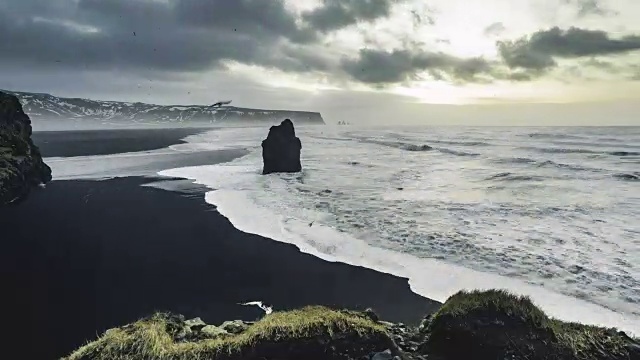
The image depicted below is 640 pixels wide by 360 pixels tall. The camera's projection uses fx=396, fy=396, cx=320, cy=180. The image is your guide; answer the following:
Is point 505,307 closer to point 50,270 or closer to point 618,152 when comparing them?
point 50,270

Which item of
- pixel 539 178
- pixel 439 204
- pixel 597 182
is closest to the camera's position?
pixel 439 204

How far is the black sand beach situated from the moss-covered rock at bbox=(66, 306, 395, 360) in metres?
4.22

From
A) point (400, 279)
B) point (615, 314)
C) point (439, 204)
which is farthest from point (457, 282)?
point (439, 204)

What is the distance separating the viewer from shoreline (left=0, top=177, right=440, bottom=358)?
12102 millimetres

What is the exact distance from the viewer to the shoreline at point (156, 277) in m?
12.1

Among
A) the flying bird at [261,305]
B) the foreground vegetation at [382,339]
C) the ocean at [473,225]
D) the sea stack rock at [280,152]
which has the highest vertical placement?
the sea stack rock at [280,152]

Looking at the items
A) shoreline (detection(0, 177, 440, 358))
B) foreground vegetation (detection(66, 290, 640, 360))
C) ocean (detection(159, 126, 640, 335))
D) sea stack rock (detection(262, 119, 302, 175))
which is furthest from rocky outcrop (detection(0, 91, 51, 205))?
foreground vegetation (detection(66, 290, 640, 360))

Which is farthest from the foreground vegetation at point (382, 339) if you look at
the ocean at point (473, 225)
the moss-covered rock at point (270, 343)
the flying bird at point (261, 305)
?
the ocean at point (473, 225)

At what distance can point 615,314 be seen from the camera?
39.1ft

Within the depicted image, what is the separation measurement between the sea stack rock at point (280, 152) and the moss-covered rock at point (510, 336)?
36.7 metres

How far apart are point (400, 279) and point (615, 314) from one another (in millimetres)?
6557

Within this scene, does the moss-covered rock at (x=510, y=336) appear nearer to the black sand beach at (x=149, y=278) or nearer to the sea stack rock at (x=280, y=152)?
the black sand beach at (x=149, y=278)

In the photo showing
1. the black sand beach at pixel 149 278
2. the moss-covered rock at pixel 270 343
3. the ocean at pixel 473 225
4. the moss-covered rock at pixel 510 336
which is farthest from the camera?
the ocean at pixel 473 225

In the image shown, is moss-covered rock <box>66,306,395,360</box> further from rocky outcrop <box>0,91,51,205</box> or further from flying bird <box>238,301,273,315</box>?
rocky outcrop <box>0,91,51,205</box>
